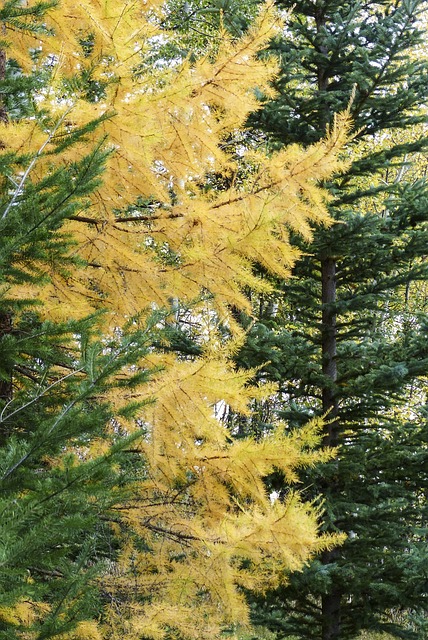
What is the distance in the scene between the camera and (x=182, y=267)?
162 inches

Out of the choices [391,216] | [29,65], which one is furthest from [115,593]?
[391,216]

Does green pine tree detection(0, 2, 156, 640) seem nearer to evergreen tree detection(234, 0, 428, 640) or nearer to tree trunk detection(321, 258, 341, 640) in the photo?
evergreen tree detection(234, 0, 428, 640)

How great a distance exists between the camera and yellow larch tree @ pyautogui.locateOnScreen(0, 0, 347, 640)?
3.60 m

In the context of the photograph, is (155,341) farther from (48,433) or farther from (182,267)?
(48,433)

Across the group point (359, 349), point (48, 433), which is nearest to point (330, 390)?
point (359, 349)

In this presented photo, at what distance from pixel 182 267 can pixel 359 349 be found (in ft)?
8.43

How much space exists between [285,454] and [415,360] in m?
2.26

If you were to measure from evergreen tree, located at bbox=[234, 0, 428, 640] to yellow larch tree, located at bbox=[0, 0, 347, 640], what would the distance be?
4.63 feet

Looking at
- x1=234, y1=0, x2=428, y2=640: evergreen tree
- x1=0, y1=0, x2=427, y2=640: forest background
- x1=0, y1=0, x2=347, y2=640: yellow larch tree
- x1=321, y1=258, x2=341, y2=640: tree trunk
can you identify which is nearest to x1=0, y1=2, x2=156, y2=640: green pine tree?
x1=0, y1=0, x2=427, y2=640: forest background

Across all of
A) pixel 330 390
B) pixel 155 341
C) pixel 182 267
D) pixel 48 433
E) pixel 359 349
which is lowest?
pixel 48 433

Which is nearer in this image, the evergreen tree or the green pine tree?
the green pine tree

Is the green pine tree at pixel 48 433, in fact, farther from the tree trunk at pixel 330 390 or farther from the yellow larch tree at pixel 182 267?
the tree trunk at pixel 330 390

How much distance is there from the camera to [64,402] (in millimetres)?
3176

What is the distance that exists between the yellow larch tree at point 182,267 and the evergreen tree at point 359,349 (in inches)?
55.5
